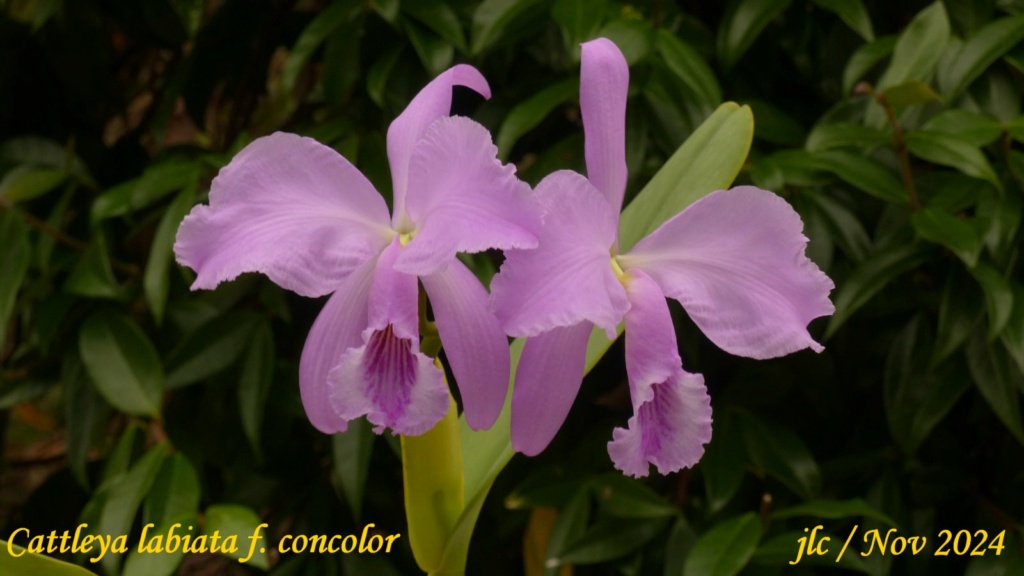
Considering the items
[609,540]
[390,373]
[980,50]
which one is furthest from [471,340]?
[980,50]

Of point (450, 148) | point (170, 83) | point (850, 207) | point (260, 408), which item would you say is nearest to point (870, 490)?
point (850, 207)

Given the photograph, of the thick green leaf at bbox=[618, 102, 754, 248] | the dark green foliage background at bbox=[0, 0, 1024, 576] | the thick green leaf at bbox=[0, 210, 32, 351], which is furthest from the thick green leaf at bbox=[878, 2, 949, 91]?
the thick green leaf at bbox=[0, 210, 32, 351]

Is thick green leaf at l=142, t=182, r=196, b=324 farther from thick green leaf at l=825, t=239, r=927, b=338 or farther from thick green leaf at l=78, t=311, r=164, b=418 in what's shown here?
thick green leaf at l=825, t=239, r=927, b=338

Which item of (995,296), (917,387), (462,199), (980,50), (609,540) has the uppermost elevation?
(462,199)

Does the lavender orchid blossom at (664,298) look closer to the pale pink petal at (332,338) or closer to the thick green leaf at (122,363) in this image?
the pale pink petal at (332,338)

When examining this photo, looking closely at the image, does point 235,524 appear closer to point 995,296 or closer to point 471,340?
point 471,340

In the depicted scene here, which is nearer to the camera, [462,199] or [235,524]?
[462,199]

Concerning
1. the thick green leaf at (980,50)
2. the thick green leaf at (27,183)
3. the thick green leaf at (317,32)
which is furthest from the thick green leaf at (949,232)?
the thick green leaf at (27,183)
